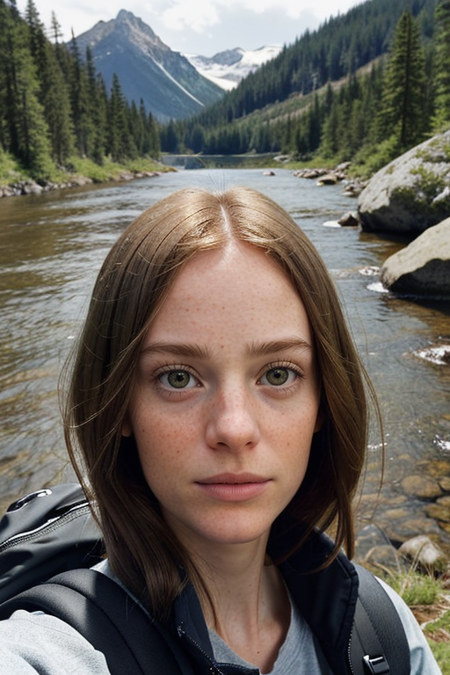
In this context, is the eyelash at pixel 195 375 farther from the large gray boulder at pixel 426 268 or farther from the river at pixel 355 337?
the large gray boulder at pixel 426 268

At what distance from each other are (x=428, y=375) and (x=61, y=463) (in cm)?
408

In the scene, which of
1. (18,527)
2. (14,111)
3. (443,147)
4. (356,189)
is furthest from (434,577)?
(14,111)

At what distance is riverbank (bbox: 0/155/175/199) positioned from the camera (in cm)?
3412

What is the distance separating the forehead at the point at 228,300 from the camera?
125 centimetres

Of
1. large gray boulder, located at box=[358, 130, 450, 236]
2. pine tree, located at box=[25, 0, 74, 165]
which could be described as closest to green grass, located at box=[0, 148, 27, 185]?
pine tree, located at box=[25, 0, 74, 165]

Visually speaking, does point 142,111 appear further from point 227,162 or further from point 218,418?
point 218,418

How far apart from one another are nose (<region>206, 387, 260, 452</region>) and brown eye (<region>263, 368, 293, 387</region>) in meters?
0.10

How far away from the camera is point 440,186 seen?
12.6 m

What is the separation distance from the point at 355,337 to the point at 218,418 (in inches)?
258

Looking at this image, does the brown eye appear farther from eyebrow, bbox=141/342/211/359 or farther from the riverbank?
the riverbank

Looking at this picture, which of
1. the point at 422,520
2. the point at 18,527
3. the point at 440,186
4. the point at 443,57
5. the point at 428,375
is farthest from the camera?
the point at 443,57

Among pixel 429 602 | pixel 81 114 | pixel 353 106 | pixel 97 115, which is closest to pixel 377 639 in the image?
pixel 429 602

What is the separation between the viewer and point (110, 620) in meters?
1.06

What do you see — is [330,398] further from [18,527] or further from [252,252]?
[18,527]
